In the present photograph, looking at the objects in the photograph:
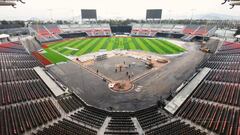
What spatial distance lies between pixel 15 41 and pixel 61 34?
94.9 feet

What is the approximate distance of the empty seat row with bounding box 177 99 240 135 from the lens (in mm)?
17625

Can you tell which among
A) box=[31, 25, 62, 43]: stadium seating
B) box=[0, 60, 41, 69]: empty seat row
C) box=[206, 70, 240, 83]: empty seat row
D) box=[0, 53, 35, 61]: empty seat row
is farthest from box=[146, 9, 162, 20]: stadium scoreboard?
box=[0, 60, 41, 69]: empty seat row

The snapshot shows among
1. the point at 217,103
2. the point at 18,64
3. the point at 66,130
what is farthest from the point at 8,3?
the point at 18,64

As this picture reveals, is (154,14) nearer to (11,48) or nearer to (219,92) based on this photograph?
(11,48)

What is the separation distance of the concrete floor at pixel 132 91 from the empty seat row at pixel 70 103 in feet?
4.76

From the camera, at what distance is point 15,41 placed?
5328cm

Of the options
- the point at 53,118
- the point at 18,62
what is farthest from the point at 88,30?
the point at 53,118

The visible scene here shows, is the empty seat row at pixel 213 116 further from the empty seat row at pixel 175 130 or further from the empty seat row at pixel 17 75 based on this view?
the empty seat row at pixel 17 75

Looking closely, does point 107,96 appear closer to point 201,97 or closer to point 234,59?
point 201,97

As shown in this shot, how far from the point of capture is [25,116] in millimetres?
20344

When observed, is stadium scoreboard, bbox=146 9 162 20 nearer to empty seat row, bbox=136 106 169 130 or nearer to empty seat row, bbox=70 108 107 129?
empty seat row, bbox=136 106 169 130

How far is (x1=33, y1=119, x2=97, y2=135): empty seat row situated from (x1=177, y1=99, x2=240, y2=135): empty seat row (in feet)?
38.5

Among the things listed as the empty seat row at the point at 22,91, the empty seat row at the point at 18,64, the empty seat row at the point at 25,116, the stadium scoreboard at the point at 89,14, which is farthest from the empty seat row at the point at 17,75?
the stadium scoreboard at the point at 89,14

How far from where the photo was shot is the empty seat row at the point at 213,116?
17.6 meters
